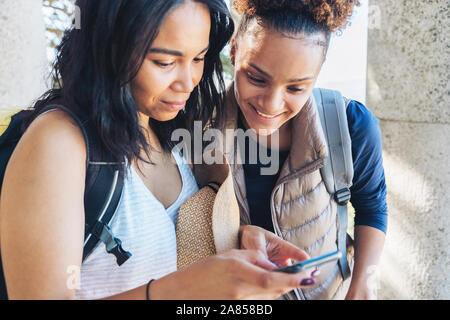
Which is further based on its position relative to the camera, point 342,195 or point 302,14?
point 342,195

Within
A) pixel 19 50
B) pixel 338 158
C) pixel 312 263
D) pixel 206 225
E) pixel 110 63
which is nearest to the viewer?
pixel 312 263

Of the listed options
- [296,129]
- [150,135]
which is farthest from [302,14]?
[150,135]

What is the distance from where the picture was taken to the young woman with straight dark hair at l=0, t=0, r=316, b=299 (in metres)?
A: 1.09

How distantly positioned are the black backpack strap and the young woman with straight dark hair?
0.03 metres

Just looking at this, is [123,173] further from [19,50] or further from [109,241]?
[19,50]

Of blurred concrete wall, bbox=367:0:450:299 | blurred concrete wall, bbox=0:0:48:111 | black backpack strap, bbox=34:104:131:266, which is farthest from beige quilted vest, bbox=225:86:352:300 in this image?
blurred concrete wall, bbox=0:0:48:111

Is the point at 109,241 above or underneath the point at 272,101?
underneath

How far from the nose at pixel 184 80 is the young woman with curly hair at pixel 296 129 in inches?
14.0

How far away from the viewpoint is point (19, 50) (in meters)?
2.63

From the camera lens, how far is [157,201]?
1493 mm

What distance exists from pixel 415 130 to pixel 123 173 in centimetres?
182

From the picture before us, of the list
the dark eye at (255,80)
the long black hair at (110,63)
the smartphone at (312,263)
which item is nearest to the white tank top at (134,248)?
the long black hair at (110,63)
